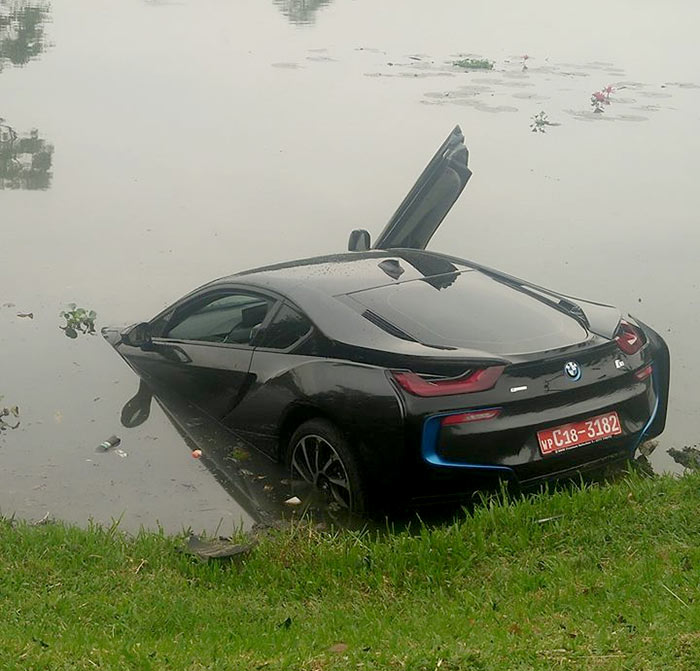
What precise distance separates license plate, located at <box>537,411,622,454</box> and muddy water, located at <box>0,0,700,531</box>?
1.31 meters

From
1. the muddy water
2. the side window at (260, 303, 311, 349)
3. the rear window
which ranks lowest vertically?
the muddy water

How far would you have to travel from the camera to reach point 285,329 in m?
6.78

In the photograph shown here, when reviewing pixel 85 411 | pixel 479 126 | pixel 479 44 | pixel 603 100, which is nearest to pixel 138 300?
pixel 85 411

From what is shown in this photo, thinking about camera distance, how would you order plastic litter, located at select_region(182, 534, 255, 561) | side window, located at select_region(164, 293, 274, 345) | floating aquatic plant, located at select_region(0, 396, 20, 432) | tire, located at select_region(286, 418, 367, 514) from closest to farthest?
plastic litter, located at select_region(182, 534, 255, 561) → tire, located at select_region(286, 418, 367, 514) → side window, located at select_region(164, 293, 274, 345) → floating aquatic plant, located at select_region(0, 396, 20, 432)

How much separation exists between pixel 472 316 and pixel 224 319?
197 centimetres

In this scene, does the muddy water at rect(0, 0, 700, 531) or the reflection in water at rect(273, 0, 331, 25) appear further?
the reflection in water at rect(273, 0, 331, 25)

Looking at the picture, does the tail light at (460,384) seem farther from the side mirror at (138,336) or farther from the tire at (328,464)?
the side mirror at (138,336)

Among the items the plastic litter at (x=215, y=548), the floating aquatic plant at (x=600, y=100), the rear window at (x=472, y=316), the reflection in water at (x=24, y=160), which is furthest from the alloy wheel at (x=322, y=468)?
the floating aquatic plant at (x=600, y=100)

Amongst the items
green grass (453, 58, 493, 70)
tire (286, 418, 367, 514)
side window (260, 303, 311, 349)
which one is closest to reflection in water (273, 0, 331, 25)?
green grass (453, 58, 493, 70)

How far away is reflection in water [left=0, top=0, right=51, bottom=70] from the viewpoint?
28.3m

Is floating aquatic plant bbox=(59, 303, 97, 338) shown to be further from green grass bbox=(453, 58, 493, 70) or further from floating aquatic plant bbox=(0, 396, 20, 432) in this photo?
green grass bbox=(453, 58, 493, 70)

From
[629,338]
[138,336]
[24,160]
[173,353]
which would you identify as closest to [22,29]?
[24,160]

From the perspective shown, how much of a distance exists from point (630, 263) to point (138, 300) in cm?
531

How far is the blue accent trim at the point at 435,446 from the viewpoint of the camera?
575 cm
